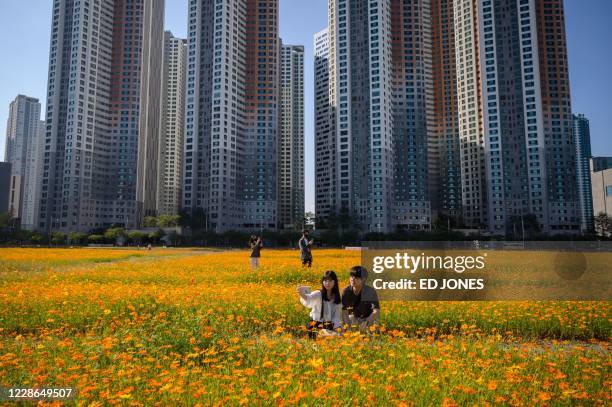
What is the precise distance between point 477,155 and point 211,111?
98800mm

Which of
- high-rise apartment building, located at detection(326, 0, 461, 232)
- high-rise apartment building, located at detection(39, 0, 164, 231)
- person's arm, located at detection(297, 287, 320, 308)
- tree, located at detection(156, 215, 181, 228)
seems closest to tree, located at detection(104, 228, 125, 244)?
tree, located at detection(156, 215, 181, 228)

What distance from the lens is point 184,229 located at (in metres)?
130

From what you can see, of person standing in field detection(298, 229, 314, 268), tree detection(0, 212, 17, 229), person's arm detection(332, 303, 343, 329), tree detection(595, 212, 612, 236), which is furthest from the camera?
tree detection(0, 212, 17, 229)

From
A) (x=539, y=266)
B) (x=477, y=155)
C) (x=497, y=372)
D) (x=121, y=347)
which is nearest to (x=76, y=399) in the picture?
(x=121, y=347)

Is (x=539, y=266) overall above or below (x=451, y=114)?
below

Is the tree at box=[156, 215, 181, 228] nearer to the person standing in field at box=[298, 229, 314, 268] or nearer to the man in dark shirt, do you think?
the person standing in field at box=[298, 229, 314, 268]

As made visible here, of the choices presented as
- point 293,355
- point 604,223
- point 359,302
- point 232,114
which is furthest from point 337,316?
point 232,114

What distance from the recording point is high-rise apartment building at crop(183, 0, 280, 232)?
13675cm

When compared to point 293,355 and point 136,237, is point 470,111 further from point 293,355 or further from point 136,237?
point 293,355

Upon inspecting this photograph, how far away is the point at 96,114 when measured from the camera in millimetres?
151625

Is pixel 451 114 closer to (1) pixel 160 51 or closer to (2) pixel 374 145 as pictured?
(2) pixel 374 145

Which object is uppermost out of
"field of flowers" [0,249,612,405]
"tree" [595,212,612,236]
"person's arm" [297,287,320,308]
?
"tree" [595,212,612,236]

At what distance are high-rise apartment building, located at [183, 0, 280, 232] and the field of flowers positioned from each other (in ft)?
420

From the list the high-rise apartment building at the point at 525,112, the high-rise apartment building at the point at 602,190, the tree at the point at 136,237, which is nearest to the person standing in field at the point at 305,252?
the high-rise apartment building at the point at 602,190
